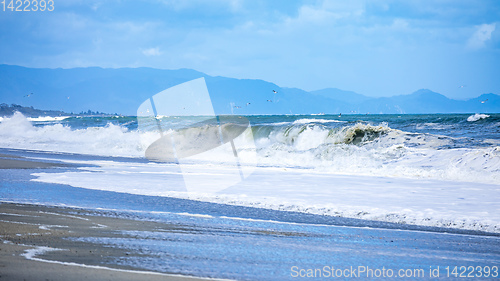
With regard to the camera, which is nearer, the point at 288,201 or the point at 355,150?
the point at 288,201

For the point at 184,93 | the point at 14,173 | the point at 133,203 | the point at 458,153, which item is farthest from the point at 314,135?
the point at 133,203

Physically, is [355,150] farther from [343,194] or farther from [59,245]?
[59,245]

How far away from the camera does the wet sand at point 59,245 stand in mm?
4059

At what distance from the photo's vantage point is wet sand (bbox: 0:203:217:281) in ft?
13.3

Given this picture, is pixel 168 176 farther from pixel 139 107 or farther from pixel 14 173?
pixel 14 173

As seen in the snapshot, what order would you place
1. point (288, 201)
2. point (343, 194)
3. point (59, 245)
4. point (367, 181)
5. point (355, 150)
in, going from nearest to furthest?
point (59, 245) → point (288, 201) → point (343, 194) → point (367, 181) → point (355, 150)

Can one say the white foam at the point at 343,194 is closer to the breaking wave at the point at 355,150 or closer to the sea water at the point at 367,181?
the sea water at the point at 367,181

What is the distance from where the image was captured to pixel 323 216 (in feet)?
24.5

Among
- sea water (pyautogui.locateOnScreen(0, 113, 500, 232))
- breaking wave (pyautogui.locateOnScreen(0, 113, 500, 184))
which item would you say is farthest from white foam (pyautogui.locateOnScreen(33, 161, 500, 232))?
breaking wave (pyautogui.locateOnScreen(0, 113, 500, 184))

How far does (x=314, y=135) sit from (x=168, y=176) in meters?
15.0

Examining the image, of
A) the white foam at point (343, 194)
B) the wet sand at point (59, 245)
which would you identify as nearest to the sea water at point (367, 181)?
the white foam at point (343, 194)

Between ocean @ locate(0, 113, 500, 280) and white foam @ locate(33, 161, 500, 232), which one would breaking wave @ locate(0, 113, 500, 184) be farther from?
white foam @ locate(33, 161, 500, 232)

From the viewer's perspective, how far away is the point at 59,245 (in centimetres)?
505

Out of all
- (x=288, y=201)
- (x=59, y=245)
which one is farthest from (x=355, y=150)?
(x=59, y=245)
